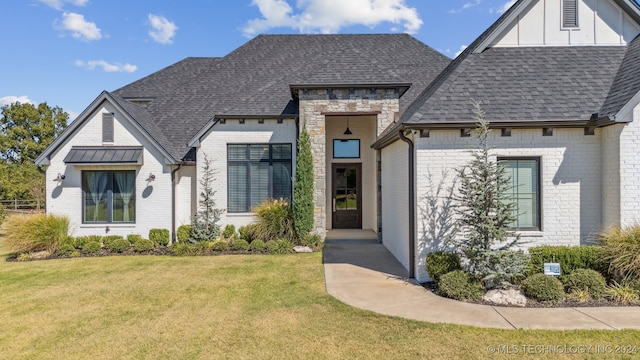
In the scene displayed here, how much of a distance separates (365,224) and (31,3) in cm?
1596

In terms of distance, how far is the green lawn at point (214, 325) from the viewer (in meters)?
4.38

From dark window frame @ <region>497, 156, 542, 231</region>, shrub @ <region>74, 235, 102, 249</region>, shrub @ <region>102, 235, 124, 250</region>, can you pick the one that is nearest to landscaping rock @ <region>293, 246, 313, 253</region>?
dark window frame @ <region>497, 156, 542, 231</region>

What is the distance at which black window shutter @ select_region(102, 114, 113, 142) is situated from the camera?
38.7ft

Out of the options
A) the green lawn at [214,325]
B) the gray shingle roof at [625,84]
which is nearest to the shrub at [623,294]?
the green lawn at [214,325]

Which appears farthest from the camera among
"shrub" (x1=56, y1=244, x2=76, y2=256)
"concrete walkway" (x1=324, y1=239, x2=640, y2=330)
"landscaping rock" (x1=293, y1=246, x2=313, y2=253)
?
"landscaping rock" (x1=293, y1=246, x2=313, y2=253)

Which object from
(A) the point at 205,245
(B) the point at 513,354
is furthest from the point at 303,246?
(B) the point at 513,354

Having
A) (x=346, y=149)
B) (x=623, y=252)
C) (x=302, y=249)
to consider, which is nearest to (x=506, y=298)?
Answer: (x=623, y=252)

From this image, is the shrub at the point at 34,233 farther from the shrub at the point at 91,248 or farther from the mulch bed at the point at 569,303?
the mulch bed at the point at 569,303

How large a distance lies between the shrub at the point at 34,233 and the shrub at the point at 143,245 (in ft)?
7.93

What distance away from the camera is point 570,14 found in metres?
9.00

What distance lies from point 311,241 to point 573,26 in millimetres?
9795

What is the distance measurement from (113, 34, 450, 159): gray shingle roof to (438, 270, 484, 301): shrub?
735 centimetres

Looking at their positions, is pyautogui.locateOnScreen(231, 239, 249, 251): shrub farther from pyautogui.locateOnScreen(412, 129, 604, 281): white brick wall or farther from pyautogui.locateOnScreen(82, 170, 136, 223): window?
pyautogui.locateOnScreen(412, 129, 604, 281): white brick wall

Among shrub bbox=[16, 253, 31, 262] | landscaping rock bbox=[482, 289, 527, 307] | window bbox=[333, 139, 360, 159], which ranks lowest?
shrub bbox=[16, 253, 31, 262]
